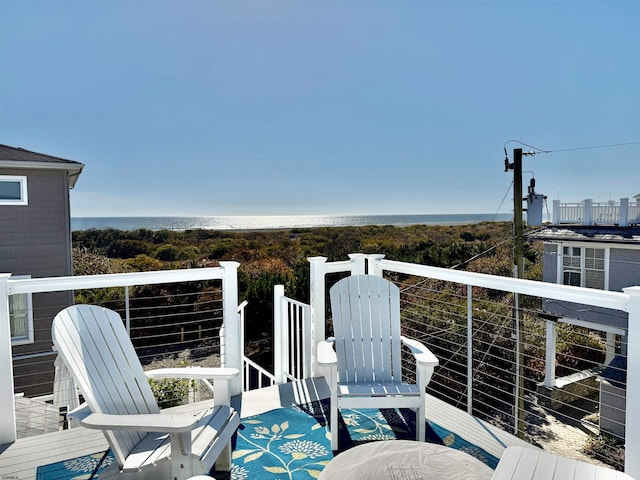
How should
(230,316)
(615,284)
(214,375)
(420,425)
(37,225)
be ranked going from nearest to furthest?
(214,375) → (420,425) → (230,316) → (37,225) → (615,284)

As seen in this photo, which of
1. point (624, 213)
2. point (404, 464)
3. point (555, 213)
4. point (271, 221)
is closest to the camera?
point (404, 464)

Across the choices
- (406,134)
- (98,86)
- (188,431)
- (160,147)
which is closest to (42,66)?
(98,86)

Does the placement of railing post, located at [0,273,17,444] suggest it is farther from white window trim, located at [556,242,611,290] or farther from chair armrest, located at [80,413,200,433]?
white window trim, located at [556,242,611,290]

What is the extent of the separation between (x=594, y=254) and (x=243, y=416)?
32.9 ft

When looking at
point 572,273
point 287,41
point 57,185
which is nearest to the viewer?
point 57,185

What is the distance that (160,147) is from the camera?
16.1m

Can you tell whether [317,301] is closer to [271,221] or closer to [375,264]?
[375,264]

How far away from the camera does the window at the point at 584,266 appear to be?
10297 mm

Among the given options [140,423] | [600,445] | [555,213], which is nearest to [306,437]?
[140,423]

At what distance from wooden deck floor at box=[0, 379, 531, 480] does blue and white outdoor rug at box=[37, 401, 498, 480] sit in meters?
0.07

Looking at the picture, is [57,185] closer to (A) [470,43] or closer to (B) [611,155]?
(A) [470,43]

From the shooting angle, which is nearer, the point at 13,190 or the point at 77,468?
the point at 77,468

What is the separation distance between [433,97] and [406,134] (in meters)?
1.87

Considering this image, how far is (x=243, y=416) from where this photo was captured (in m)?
3.15
